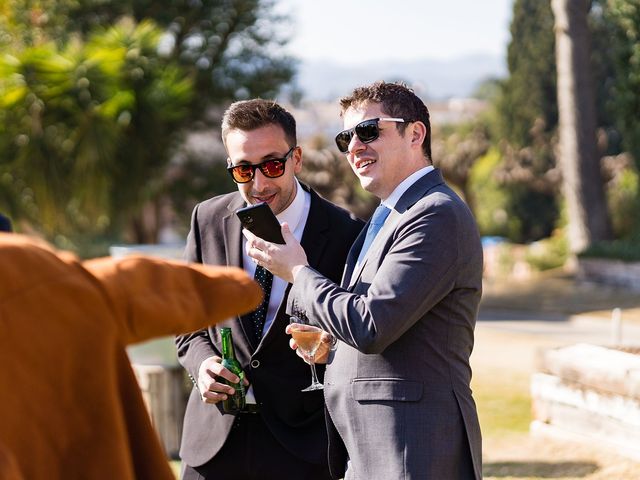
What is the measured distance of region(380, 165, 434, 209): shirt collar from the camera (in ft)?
9.91

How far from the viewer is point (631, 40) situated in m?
17.4

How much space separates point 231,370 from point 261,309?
A: 0.79ft

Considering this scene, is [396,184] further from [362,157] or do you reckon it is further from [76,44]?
[76,44]

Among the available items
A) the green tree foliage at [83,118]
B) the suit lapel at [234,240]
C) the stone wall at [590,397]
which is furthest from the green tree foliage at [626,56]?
the suit lapel at [234,240]

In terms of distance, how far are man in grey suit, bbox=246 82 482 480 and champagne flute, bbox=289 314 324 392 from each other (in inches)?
3.9

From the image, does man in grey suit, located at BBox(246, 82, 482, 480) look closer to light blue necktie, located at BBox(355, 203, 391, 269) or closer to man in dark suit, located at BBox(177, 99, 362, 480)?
light blue necktie, located at BBox(355, 203, 391, 269)

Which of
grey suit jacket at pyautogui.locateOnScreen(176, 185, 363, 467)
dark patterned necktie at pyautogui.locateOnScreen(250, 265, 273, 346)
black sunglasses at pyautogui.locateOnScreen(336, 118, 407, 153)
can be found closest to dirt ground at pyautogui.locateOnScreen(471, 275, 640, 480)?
grey suit jacket at pyautogui.locateOnScreen(176, 185, 363, 467)

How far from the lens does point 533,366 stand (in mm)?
10320

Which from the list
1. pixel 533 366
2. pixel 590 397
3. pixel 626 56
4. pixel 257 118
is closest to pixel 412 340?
pixel 257 118

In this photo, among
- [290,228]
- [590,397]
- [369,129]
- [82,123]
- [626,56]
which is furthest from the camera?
[626,56]

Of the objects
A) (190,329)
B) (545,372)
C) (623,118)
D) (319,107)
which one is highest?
(319,107)

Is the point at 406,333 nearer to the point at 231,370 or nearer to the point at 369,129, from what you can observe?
the point at 369,129

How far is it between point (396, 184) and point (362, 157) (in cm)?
13

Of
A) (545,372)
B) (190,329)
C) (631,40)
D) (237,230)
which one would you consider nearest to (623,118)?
(631,40)
